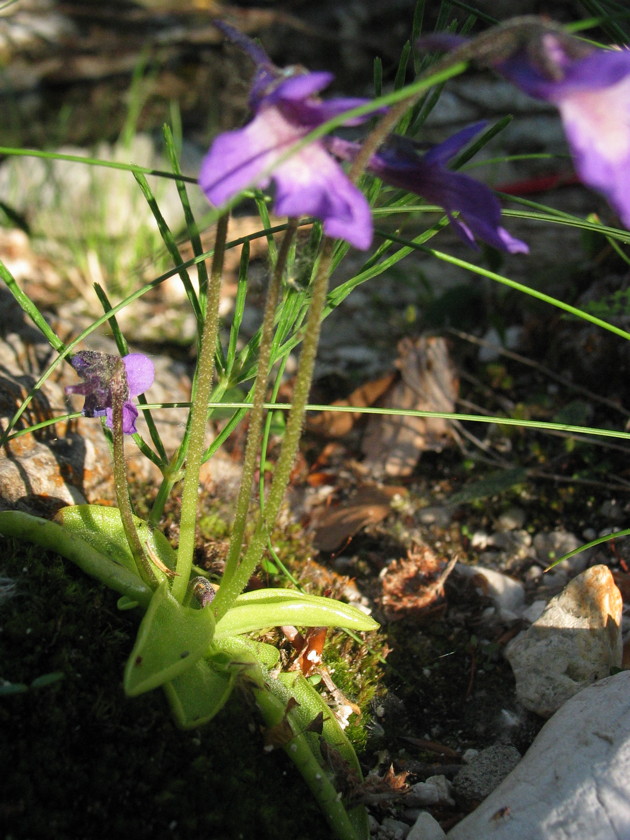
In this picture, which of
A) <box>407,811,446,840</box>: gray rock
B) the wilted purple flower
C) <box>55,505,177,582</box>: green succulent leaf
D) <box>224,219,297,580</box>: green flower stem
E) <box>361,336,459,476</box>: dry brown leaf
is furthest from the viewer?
<box>361,336,459,476</box>: dry brown leaf

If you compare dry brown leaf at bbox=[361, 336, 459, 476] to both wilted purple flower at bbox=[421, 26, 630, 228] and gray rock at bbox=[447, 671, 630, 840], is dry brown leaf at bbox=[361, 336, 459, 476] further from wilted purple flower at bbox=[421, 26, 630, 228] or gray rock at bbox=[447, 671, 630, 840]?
wilted purple flower at bbox=[421, 26, 630, 228]

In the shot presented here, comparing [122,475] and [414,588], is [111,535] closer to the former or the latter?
[122,475]

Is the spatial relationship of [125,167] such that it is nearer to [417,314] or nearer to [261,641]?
[261,641]

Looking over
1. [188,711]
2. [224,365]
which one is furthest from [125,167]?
[188,711]

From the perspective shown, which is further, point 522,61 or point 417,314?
point 417,314

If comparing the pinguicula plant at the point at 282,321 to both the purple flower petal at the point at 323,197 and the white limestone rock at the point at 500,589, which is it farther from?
the white limestone rock at the point at 500,589

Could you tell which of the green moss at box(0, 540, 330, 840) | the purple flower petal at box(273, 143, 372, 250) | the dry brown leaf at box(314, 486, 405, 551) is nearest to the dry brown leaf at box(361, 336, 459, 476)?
the dry brown leaf at box(314, 486, 405, 551)

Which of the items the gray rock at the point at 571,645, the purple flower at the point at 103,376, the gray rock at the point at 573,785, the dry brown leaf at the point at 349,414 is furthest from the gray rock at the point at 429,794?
the dry brown leaf at the point at 349,414
